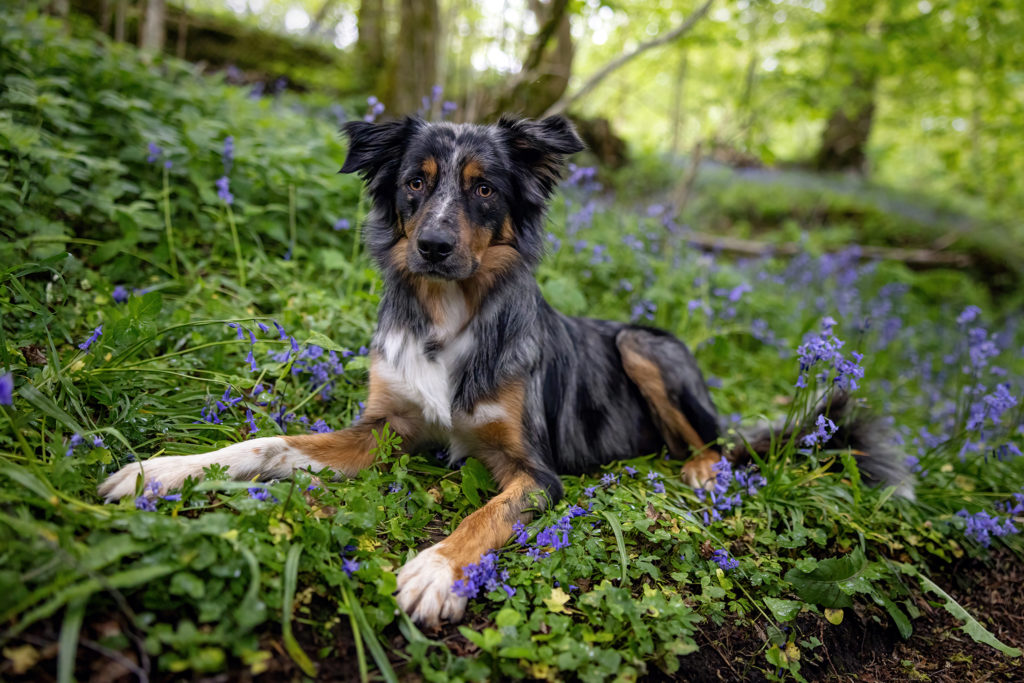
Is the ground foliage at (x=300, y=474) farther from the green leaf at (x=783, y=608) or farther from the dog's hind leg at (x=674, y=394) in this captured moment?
the dog's hind leg at (x=674, y=394)

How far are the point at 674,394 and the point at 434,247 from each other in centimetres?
189

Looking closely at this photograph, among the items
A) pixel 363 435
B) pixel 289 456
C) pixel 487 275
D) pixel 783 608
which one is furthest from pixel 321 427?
pixel 783 608

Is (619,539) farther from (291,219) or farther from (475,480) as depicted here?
(291,219)

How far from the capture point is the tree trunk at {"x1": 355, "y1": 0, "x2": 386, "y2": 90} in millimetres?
11074

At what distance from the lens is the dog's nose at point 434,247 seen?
282cm

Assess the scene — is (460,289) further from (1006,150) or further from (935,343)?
(1006,150)

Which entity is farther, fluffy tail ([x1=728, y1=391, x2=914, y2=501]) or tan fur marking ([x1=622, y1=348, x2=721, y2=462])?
tan fur marking ([x1=622, y1=348, x2=721, y2=462])

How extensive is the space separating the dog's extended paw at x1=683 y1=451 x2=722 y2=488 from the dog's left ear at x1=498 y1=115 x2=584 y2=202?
180cm

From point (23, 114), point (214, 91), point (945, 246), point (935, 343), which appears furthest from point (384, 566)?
point (945, 246)

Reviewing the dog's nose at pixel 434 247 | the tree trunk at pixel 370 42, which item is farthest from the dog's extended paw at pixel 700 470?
the tree trunk at pixel 370 42

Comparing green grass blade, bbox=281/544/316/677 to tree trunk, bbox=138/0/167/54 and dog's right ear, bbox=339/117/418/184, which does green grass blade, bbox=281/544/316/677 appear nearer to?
dog's right ear, bbox=339/117/418/184

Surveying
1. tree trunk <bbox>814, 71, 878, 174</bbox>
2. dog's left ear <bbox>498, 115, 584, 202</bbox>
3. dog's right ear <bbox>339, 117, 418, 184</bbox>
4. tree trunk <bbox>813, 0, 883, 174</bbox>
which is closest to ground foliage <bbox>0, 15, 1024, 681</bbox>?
dog's right ear <bbox>339, 117, 418, 184</bbox>

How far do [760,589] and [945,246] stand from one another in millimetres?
12276

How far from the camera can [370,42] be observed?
1169 centimetres
